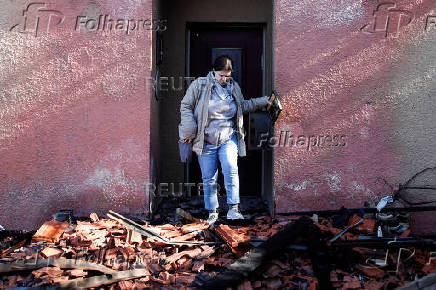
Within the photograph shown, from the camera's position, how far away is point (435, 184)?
5609mm

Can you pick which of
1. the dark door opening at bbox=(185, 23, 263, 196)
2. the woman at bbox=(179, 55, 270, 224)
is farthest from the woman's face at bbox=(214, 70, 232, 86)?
the dark door opening at bbox=(185, 23, 263, 196)

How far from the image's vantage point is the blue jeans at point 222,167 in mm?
5277

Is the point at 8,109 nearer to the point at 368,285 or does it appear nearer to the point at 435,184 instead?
the point at 368,285

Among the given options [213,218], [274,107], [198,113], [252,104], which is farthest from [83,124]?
[274,107]

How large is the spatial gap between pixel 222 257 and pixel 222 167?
1265 mm

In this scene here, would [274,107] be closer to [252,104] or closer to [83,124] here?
[252,104]

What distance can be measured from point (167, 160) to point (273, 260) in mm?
3186

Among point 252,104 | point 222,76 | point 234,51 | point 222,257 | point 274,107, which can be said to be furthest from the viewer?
point 234,51

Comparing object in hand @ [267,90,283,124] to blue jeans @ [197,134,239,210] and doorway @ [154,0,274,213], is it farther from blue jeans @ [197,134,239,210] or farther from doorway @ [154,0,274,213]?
doorway @ [154,0,274,213]

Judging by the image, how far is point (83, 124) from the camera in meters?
5.61

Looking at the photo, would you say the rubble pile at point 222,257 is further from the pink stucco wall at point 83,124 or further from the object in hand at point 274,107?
the object in hand at point 274,107

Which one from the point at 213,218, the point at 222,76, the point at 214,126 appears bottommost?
the point at 213,218

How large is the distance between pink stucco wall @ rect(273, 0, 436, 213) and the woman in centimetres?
63

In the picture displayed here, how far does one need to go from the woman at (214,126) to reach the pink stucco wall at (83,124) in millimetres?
671
